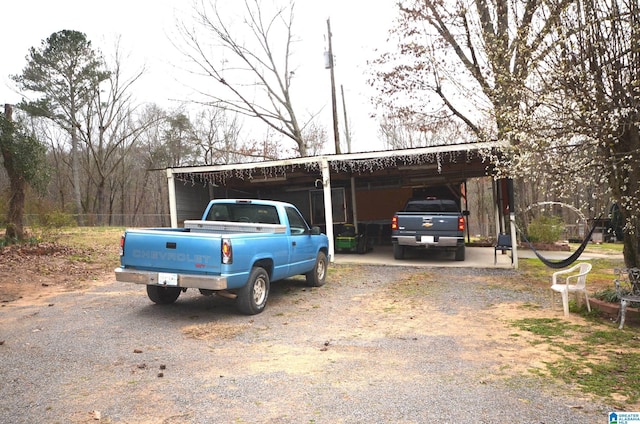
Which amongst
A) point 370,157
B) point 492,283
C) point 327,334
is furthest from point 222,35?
point 327,334

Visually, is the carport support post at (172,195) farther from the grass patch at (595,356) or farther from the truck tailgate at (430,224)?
the grass patch at (595,356)

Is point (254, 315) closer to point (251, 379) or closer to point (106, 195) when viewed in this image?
point (251, 379)

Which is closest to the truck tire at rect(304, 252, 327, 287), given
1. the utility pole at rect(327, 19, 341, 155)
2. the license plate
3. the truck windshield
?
the truck windshield

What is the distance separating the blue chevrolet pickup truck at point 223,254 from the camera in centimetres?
580

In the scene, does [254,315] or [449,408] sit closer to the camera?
[449,408]

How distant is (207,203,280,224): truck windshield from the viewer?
25.3ft

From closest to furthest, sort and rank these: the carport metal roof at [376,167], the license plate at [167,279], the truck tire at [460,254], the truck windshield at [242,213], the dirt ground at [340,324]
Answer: the dirt ground at [340,324]
the license plate at [167,279]
the truck windshield at [242,213]
the carport metal roof at [376,167]
the truck tire at [460,254]

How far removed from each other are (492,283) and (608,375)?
559cm

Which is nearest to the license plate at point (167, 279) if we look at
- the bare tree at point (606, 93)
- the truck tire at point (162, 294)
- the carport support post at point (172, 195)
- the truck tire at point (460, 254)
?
the truck tire at point (162, 294)

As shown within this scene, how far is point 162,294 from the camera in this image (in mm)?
7188

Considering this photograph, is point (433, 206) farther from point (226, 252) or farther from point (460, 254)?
point (226, 252)

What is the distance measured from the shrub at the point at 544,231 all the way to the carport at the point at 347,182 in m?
2.48

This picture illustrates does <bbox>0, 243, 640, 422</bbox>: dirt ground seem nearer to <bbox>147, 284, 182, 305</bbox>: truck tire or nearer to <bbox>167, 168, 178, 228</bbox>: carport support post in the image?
<bbox>147, 284, 182, 305</bbox>: truck tire

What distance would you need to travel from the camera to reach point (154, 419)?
3.21 meters
